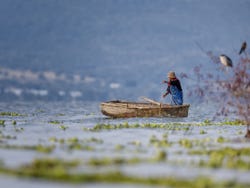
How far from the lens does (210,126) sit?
4122 centimetres

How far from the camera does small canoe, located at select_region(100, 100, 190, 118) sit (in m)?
48.2

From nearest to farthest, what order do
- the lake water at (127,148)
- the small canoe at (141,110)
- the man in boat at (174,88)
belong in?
the lake water at (127,148), the small canoe at (141,110), the man in boat at (174,88)

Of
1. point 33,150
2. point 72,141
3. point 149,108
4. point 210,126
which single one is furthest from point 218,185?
point 149,108

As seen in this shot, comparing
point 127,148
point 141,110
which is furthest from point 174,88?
point 127,148

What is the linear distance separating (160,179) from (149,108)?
95.0 feet

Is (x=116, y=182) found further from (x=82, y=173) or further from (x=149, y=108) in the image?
(x=149, y=108)

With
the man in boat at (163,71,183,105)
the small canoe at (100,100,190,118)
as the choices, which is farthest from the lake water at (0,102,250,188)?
the man in boat at (163,71,183,105)

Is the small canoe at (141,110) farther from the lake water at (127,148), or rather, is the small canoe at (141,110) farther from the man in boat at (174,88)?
the lake water at (127,148)

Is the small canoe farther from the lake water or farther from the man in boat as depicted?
the lake water

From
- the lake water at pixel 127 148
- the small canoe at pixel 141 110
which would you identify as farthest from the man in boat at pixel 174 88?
the lake water at pixel 127 148

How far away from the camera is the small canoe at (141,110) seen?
158ft

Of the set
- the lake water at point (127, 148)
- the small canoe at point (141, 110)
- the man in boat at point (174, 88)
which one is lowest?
the lake water at point (127, 148)

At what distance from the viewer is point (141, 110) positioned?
48.6m

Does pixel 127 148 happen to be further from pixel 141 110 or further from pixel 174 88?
pixel 174 88
